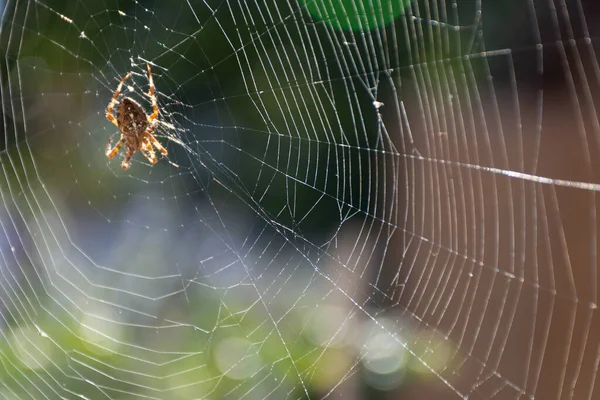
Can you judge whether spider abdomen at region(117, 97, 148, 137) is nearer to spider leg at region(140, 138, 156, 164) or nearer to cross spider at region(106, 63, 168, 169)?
cross spider at region(106, 63, 168, 169)

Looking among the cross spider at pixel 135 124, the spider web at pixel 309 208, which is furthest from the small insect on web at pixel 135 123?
the spider web at pixel 309 208

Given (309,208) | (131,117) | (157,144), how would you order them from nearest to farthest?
(131,117)
(157,144)
(309,208)

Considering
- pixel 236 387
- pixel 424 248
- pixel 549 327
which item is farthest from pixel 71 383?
pixel 549 327

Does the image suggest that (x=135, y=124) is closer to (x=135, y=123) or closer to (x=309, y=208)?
(x=135, y=123)

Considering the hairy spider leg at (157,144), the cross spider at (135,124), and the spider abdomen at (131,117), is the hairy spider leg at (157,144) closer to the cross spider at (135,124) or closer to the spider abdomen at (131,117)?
the cross spider at (135,124)

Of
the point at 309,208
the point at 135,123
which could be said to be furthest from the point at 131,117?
the point at 309,208

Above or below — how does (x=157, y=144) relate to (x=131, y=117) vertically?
below

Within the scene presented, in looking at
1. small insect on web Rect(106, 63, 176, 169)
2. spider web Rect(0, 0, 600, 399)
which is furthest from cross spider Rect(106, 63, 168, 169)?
spider web Rect(0, 0, 600, 399)

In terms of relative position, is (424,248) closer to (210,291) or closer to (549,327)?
(549,327)
